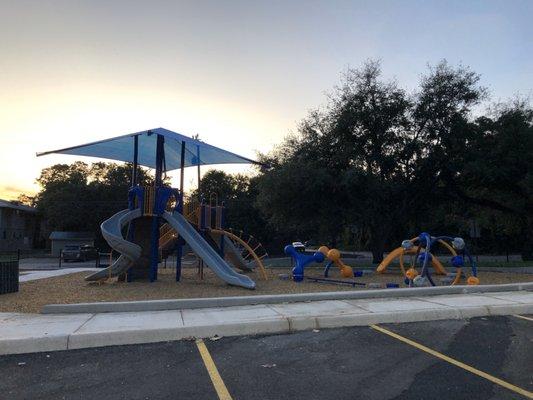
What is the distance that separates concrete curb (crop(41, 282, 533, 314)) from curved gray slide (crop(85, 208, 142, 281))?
404cm

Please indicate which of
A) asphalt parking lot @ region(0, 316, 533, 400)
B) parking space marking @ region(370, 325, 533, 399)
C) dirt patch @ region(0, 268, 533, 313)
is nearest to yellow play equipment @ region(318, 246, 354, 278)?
dirt patch @ region(0, 268, 533, 313)

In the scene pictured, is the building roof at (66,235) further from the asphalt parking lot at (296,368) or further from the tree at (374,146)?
the asphalt parking lot at (296,368)

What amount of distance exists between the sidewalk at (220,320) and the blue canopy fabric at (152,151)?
21.4 ft

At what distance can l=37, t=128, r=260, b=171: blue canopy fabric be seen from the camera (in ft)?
50.6

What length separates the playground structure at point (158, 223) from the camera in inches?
535

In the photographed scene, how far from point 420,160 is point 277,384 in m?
19.8

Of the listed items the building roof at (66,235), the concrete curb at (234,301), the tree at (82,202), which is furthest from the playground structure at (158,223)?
the building roof at (66,235)

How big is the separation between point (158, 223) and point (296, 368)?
9611mm

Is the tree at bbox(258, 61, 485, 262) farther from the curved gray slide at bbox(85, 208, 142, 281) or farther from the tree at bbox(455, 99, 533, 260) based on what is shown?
the curved gray slide at bbox(85, 208, 142, 281)

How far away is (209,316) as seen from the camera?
882 cm

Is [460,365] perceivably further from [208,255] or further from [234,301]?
[208,255]

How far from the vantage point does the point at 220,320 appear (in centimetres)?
839

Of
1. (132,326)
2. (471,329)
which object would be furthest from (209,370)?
(471,329)

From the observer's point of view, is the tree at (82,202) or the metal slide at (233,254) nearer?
the metal slide at (233,254)
